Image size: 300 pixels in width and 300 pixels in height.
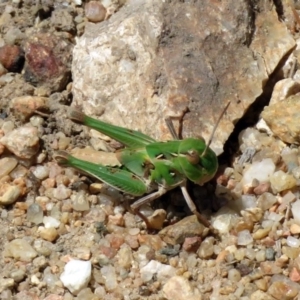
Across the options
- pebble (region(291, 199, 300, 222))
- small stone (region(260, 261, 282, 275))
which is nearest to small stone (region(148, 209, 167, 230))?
small stone (region(260, 261, 282, 275))

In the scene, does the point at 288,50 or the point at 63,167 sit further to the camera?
the point at 288,50

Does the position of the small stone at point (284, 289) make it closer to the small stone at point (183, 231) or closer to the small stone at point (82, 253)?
the small stone at point (183, 231)

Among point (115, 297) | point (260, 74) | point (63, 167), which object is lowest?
point (115, 297)

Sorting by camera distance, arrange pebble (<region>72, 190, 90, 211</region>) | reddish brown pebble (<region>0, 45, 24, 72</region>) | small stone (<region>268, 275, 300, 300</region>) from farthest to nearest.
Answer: reddish brown pebble (<region>0, 45, 24, 72</region>) < pebble (<region>72, 190, 90, 211</region>) < small stone (<region>268, 275, 300, 300</region>)

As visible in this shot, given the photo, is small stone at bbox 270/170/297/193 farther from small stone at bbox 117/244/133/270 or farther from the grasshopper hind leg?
small stone at bbox 117/244/133/270

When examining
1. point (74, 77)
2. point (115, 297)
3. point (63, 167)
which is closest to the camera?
point (115, 297)

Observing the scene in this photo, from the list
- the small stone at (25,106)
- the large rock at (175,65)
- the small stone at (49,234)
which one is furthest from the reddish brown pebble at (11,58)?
the small stone at (49,234)

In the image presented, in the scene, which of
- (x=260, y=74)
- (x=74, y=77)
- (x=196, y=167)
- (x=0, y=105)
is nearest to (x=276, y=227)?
(x=196, y=167)

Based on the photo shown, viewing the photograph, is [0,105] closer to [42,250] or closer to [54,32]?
[54,32]
